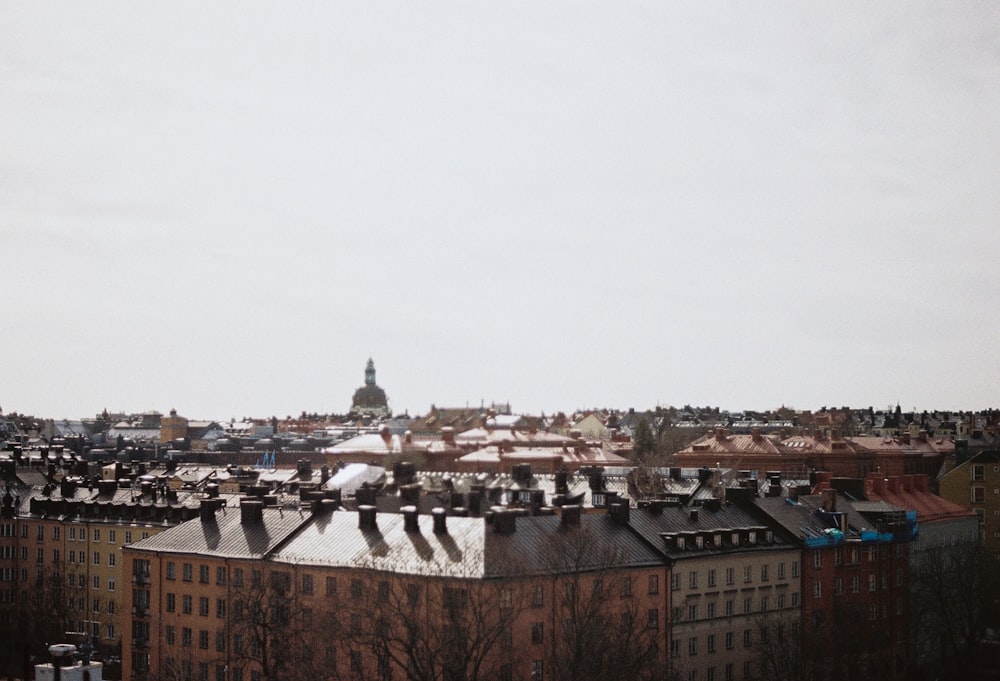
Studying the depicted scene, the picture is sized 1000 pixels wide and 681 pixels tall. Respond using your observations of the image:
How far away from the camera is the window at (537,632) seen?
55.3 m

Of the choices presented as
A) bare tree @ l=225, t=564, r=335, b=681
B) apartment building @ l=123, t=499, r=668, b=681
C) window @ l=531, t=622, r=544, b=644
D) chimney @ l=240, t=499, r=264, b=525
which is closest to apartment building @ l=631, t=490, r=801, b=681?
apartment building @ l=123, t=499, r=668, b=681

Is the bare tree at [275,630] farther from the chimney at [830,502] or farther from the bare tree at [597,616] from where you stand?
the chimney at [830,502]

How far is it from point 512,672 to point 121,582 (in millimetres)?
38497

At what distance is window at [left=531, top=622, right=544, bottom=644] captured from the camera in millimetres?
55344

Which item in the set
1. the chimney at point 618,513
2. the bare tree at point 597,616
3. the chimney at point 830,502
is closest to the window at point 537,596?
the bare tree at point 597,616

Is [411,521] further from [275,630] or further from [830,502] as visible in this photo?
[830,502]

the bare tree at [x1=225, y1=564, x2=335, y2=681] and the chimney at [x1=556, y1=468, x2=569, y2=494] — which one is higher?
the chimney at [x1=556, y1=468, x2=569, y2=494]

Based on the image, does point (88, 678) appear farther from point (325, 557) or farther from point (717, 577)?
point (717, 577)

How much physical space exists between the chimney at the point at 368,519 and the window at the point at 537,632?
10.5 metres

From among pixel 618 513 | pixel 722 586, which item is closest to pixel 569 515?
pixel 618 513

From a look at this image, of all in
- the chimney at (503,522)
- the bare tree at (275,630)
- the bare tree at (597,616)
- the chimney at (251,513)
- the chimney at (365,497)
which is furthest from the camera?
the chimney at (365,497)

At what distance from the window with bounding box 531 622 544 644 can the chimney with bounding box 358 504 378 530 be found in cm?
1053

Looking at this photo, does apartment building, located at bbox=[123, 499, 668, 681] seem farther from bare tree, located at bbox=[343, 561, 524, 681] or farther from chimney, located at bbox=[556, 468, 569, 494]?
chimney, located at bbox=[556, 468, 569, 494]

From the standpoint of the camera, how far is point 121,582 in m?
83.6
